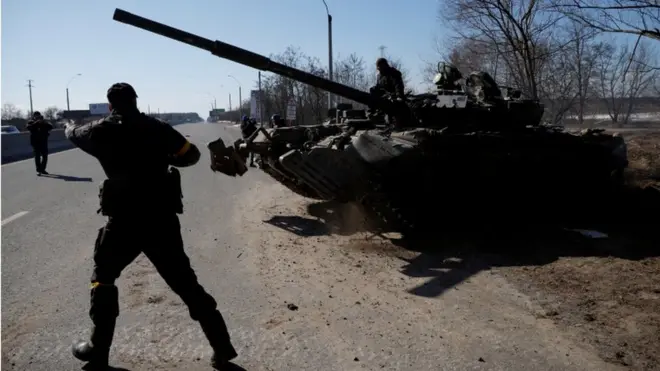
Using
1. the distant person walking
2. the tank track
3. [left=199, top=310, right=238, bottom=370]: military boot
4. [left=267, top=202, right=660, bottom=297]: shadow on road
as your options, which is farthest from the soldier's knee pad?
the distant person walking

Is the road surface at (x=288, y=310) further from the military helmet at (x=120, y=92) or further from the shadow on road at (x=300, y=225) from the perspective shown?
the military helmet at (x=120, y=92)

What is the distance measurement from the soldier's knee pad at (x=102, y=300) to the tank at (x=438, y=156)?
13.0 feet

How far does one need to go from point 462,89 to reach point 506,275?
4626 millimetres

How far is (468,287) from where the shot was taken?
532 centimetres

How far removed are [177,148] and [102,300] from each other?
99 cm

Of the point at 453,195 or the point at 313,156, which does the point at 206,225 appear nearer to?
the point at 313,156

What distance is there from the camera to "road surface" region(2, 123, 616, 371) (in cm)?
375

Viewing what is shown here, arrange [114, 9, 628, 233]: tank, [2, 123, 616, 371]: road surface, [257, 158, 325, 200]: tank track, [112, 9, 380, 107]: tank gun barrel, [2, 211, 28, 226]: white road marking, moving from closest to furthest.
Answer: [2, 123, 616, 371]: road surface → [112, 9, 380, 107]: tank gun barrel → [114, 9, 628, 233]: tank → [2, 211, 28, 226]: white road marking → [257, 158, 325, 200]: tank track

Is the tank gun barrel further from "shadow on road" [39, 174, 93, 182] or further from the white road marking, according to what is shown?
"shadow on road" [39, 174, 93, 182]

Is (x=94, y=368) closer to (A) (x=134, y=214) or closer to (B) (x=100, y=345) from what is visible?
(B) (x=100, y=345)

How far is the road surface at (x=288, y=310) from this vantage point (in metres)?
3.75

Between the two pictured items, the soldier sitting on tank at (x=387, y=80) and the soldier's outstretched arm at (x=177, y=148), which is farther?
the soldier sitting on tank at (x=387, y=80)

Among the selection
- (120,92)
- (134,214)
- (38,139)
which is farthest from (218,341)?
(38,139)

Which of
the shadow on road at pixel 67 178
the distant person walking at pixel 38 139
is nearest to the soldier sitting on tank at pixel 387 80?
the shadow on road at pixel 67 178
